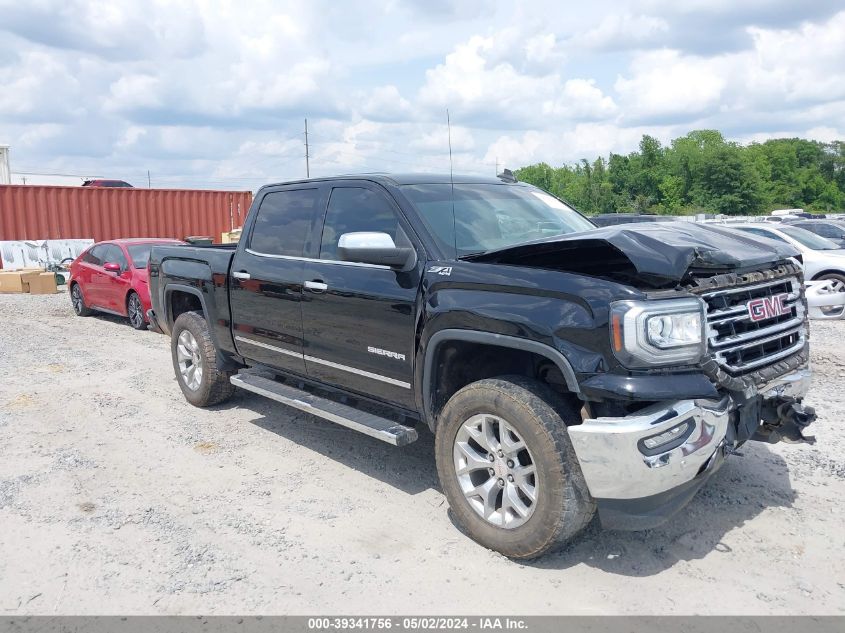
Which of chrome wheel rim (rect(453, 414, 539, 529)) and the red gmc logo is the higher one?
the red gmc logo

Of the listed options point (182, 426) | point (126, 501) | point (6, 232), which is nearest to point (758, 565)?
point (126, 501)

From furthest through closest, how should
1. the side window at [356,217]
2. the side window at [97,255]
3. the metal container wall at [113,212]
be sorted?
the metal container wall at [113,212] → the side window at [97,255] → the side window at [356,217]

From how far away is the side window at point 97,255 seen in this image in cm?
1243

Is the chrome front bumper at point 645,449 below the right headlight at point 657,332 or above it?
below

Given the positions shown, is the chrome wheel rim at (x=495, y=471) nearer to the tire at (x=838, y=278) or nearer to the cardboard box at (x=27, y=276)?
the tire at (x=838, y=278)

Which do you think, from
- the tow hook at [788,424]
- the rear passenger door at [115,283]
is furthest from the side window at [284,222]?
the rear passenger door at [115,283]

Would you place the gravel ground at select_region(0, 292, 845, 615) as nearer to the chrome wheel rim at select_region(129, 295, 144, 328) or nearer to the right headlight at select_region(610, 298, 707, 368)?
the right headlight at select_region(610, 298, 707, 368)

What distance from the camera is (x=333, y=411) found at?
4.67 m

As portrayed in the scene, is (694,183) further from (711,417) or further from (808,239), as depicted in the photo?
(711,417)

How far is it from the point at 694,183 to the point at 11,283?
78111 millimetres

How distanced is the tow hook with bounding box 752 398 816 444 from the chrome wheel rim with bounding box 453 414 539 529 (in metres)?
1.31

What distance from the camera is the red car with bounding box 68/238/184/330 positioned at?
11336mm

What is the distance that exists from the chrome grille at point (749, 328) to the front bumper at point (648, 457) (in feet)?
0.88

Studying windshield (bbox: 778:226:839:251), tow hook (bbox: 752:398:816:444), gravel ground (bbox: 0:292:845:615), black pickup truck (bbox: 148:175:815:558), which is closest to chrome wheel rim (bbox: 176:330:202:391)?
gravel ground (bbox: 0:292:845:615)
